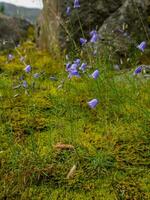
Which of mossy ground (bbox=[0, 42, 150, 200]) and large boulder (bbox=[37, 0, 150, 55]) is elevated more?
large boulder (bbox=[37, 0, 150, 55])

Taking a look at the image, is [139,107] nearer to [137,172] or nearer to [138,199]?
[137,172]

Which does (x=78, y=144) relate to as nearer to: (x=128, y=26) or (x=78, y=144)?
(x=78, y=144)

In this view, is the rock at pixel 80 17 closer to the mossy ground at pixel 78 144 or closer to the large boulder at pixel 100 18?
the large boulder at pixel 100 18

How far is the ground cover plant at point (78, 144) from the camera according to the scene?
3.14m

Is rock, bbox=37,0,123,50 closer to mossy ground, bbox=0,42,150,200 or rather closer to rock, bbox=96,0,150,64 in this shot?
rock, bbox=96,0,150,64

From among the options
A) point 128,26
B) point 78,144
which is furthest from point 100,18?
point 78,144

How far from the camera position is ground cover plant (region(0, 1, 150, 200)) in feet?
10.3

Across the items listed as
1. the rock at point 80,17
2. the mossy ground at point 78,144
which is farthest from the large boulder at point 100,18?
the mossy ground at point 78,144

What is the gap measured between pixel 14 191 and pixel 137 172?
97cm

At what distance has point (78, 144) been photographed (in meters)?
3.63

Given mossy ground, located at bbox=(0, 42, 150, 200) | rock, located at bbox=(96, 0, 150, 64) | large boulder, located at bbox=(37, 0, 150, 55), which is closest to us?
mossy ground, located at bbox=(0, 42, 150, 200)

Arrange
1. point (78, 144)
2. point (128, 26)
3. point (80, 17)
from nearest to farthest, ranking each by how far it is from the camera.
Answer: point (78, 144), point (128, 26), point (80, 17)

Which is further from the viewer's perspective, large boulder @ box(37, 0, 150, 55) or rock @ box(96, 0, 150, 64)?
large boulder @ box(37, 0, 150, 55)

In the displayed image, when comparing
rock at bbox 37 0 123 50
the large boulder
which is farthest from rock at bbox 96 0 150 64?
rock at bbox 37 0 123 50
